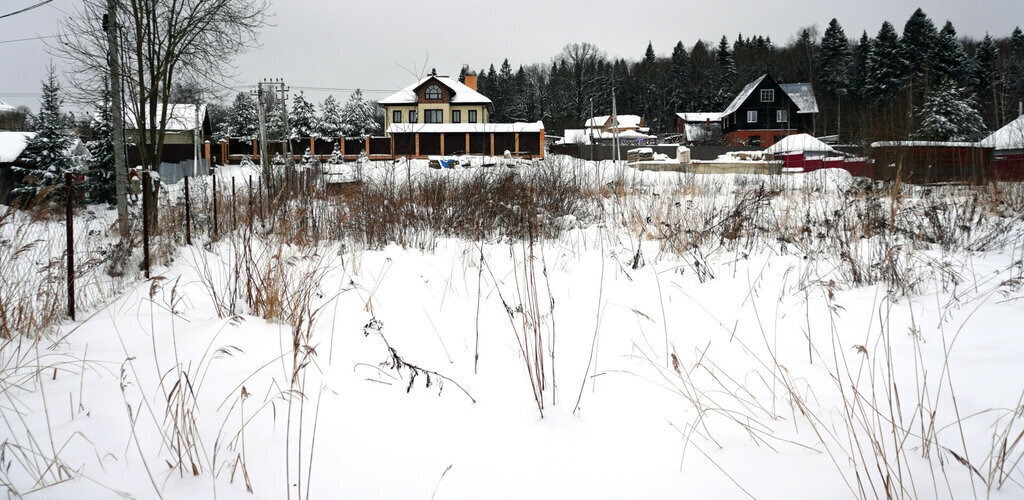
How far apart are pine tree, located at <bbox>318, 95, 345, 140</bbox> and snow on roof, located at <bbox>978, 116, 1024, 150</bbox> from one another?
1592 inches

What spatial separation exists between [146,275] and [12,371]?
2.46m

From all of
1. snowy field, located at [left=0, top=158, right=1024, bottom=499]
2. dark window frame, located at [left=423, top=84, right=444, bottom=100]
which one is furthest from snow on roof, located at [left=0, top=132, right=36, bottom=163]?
snowy field, located at [left=0, top=158, right=1024, bottom=499]

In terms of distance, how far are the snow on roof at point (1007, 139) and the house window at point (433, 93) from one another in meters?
33.2

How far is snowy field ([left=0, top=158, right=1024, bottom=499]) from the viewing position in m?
1.61

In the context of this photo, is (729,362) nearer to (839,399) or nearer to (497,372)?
(839,399)

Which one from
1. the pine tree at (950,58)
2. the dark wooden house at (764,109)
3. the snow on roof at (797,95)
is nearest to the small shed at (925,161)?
the dark wooden house at (764,109)

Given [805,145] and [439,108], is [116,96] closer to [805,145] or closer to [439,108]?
[805,145]

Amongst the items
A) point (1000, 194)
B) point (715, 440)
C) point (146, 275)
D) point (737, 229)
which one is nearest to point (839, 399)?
point (715, 440)

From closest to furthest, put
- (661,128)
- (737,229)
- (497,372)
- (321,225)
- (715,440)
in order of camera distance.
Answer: (715,440)
(497,372)
(737,229)
(321,225)
(661,128)

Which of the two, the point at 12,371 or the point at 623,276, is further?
the point at 623,276

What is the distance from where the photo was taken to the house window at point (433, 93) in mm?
40816

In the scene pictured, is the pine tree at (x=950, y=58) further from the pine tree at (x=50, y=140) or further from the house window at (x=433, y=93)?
the pine tree at (x=50, y=140)

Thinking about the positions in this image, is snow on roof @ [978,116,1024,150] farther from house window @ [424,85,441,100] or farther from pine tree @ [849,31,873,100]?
pine tree @ [849,31,873,100]

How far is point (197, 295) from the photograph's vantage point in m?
3.83
